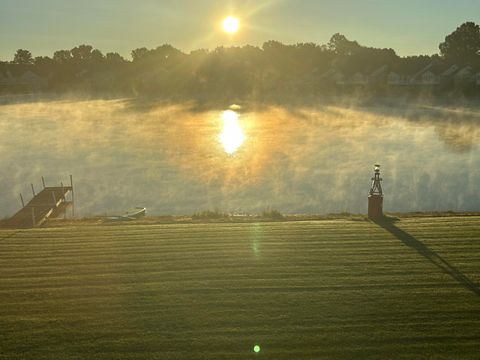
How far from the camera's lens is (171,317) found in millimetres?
11164

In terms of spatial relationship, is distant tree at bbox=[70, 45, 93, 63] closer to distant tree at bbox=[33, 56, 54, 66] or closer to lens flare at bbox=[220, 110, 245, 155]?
distant tree at bbox=[33, 56, 54, 66]

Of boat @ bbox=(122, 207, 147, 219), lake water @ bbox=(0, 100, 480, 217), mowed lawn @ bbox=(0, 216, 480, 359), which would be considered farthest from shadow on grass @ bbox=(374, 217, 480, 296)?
boat @ bbox=(122, 207, 147, 219)

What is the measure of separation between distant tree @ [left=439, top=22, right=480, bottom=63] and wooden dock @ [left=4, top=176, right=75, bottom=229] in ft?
440

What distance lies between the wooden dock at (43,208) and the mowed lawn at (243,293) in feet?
25.4

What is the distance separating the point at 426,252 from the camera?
49.0ft

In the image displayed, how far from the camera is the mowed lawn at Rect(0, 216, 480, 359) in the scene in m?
10.1

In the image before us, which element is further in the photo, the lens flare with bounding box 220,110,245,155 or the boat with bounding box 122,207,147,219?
the lens flare with bounding box 220,110,245,155

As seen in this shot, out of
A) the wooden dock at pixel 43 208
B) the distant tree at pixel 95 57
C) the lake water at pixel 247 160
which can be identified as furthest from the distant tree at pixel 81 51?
the wooden dock at pixel 43 208

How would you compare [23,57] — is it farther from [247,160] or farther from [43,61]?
[247,160]

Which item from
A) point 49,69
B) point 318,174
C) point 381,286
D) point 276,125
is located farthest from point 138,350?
point 49,69

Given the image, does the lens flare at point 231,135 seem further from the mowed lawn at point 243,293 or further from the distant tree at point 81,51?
the distant tree at point 81,51

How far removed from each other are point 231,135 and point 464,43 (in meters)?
112

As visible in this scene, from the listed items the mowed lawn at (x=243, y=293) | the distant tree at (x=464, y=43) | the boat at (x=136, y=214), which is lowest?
the boat at (x=136, y=214)

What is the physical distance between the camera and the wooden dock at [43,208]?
24748mm
